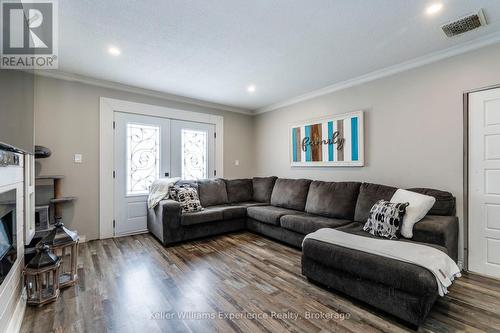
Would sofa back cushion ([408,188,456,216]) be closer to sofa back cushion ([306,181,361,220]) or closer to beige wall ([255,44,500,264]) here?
beige wall ([255,44,500,264])

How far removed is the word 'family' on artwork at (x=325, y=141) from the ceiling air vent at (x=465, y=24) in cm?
174

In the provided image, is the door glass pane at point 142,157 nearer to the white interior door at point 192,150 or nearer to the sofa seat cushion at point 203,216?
→ the white interior door at point 192,150

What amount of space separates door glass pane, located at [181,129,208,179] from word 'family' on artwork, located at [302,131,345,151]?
204cm

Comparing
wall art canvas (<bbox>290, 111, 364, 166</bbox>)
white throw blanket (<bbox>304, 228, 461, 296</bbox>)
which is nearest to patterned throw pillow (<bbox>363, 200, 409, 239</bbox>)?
white throw blanket (<bbox>304, 228, 461, 296</bbox>)

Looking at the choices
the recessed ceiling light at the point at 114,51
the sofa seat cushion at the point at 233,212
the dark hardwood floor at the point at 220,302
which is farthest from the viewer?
the sofa seat cushion at the point at 233,212

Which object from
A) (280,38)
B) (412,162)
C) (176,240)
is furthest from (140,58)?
(412,162)

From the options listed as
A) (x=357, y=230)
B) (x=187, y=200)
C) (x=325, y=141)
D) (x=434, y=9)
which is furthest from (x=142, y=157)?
(x=434, y=9)

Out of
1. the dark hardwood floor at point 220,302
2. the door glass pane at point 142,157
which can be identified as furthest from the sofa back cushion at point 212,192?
the dark hardwood floor at point 220,302

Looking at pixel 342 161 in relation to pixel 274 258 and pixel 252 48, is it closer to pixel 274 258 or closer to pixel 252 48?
pixel 274 258

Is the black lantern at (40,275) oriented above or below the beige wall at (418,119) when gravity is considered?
below

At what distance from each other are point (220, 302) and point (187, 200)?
1.95 m

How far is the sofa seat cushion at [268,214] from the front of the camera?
3445 mm

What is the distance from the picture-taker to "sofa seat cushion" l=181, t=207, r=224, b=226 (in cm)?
340

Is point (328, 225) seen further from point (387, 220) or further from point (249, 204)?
point (249, 204)
